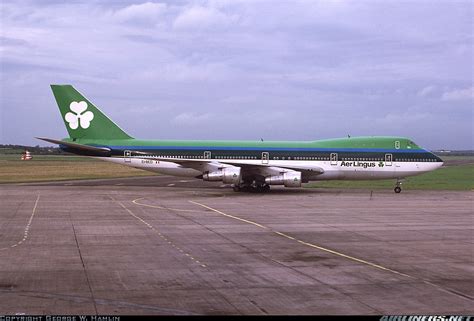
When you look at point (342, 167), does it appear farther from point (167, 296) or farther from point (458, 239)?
point (167, 296)

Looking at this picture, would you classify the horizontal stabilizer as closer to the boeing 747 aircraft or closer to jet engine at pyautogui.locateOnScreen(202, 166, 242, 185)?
the boeing 747 aircraft

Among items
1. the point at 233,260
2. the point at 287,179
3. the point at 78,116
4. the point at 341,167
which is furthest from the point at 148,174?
the point at 233,260

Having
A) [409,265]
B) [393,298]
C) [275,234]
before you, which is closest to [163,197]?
[275,234]

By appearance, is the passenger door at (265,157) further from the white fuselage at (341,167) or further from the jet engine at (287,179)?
the jet engine at (287,179)

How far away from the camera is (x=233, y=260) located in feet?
45.2

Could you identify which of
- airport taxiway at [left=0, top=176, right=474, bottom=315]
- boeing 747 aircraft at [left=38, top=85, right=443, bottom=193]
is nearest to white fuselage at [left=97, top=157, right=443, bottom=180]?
boeing 747 aircraft at [left=38, top=85, right=443, bottom=193]

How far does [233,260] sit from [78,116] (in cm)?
2784

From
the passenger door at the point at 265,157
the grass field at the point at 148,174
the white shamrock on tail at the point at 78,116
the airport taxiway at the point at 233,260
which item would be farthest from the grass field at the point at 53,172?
the airport taxiway at the point at 233,260

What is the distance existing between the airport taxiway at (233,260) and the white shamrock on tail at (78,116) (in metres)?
13.5

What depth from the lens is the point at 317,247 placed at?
1599 centimetres

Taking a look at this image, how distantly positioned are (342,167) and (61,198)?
1726 cm

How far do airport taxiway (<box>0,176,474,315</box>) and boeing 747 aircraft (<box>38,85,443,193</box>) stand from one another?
440 inches

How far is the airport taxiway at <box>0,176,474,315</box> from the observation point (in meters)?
9.81

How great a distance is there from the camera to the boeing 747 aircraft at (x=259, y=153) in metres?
37.9
